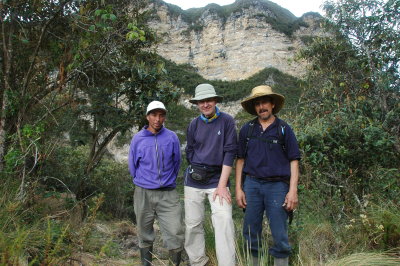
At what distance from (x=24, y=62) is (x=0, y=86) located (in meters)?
0.50

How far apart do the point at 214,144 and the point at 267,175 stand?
1.83ft

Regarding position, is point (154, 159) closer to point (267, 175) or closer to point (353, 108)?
point (267, 175)

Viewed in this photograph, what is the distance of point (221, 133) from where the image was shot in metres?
3.07

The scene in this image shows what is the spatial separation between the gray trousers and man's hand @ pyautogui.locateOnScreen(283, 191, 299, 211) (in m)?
1.11

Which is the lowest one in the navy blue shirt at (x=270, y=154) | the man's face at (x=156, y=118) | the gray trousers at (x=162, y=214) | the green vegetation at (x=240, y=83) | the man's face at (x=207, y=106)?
the gray trousers at (x=162, y=214)

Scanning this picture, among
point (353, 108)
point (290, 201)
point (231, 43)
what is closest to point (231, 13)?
point (231, 43)

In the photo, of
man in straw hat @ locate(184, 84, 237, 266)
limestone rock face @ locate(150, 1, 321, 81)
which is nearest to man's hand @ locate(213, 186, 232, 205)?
man in straw hat @ locate(184, 84, 237, 266)

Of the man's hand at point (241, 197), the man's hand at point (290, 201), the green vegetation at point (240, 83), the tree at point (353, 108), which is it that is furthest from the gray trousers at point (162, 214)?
the green vegetation at point (240, 83)

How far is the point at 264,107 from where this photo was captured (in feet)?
9.87

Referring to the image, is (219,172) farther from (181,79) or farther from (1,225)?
(181,79)

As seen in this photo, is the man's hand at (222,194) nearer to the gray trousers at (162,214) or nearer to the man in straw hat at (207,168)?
the man in straw hat at (207,168)

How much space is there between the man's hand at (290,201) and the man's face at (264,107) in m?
0.70

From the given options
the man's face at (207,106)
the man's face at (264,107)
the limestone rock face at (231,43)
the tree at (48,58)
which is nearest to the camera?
the man's face at (264,107)

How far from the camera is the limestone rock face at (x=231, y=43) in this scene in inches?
1716
